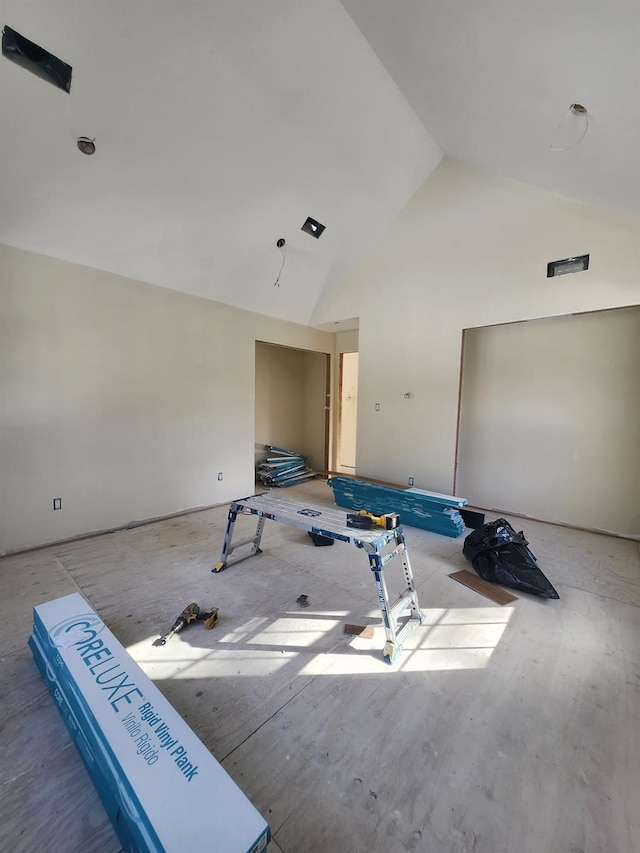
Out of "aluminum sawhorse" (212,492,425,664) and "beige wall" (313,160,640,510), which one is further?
"beige wall" (313,160,640,510)

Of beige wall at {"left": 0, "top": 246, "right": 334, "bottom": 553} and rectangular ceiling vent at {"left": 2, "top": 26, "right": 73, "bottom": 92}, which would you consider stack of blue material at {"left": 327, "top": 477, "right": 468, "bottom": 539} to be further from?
rectangular ceiling vent at {"left": 2, "top": 26, "right": 73, "bottom": 92}

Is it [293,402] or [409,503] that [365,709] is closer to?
[409,503]

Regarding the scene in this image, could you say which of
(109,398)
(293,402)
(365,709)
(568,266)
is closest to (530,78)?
(568,266)

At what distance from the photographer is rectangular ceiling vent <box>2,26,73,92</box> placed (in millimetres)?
1890

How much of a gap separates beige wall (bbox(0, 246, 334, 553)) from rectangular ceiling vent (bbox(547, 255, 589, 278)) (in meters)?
3.68

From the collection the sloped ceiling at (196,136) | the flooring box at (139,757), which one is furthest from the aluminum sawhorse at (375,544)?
the sloped ceiling at (196,136)

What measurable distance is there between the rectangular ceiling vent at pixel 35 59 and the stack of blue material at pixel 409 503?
426 centimetres

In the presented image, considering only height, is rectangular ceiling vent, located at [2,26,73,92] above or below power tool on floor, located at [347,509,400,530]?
above

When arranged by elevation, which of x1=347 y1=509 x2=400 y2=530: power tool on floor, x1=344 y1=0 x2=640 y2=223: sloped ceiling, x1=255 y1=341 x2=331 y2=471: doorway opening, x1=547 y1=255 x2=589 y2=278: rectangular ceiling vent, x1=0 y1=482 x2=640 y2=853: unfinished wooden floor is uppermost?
x1=344 y1=0 x2=640 y2=223: sloped ceiling

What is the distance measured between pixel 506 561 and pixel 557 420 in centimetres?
214

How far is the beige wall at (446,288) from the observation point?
3.38 metres

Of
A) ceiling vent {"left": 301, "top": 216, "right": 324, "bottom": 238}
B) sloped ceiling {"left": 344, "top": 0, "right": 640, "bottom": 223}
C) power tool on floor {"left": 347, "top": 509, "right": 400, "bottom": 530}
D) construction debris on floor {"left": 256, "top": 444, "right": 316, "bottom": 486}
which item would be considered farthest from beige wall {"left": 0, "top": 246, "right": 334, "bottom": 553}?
sloped ceiling {"left": 344, "top": 0, "right": 640, "bottom": 223}

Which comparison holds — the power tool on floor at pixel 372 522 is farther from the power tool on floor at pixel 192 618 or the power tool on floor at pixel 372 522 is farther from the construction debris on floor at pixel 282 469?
the construction debris on floor at pixel 282 469

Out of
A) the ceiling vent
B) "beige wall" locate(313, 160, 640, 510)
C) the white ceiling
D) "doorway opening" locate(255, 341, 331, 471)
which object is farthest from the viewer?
"doorway opening" locate(255, 341, 331, 471)
